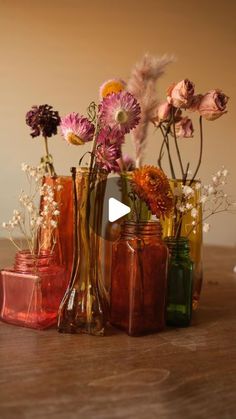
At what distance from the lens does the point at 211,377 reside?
0.58m

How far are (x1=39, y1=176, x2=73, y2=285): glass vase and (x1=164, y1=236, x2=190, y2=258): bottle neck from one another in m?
0.17

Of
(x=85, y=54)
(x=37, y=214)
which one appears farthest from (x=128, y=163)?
(x=85, y=54)

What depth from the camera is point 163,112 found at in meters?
0.85

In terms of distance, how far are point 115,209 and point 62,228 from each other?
10cm

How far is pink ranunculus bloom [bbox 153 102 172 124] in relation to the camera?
2.77 feet

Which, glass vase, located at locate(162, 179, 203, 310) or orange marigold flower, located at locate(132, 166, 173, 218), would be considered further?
glass vase, located at locate(162, 179, 203, 310)

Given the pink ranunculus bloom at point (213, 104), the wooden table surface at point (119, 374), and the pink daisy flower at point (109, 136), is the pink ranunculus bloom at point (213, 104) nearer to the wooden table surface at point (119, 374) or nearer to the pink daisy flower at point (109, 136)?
the pink daisy flower at point (109, 136)

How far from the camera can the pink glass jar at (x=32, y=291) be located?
0.76 m

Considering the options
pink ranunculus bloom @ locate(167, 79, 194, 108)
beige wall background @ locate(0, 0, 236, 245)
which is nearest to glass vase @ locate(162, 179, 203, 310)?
→ pink ranunculus bloom @ locate(167, 79, 194, 108)

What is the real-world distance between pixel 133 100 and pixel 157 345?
0.37 metres

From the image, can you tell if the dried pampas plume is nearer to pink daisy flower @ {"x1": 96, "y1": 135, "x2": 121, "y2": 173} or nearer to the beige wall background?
pink daisy flower @ {"x1": 96, "y1": 135, "x2": 121, "y2": 173}

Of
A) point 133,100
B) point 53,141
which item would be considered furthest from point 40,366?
point 53,141

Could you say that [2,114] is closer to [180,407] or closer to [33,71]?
[33,71]
